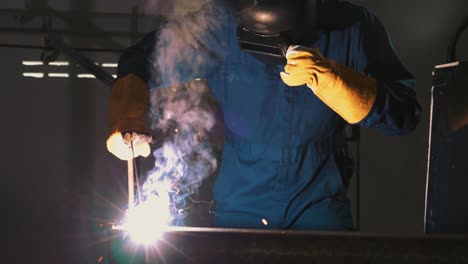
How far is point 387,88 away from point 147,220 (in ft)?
2.85

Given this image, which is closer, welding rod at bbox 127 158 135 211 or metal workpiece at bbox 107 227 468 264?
metal workpiece at bbox 107 227 468 264

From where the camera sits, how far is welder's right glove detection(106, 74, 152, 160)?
1818 millimetres

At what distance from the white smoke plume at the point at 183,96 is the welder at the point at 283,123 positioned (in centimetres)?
5

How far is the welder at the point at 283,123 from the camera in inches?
70.3

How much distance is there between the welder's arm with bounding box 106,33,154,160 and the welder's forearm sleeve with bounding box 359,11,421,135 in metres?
0.79

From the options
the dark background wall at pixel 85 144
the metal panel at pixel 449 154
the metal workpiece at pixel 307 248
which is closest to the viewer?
the metal workpiece at pixel 307 248

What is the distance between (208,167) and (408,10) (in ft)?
5.60

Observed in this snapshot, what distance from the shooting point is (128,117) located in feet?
6.03

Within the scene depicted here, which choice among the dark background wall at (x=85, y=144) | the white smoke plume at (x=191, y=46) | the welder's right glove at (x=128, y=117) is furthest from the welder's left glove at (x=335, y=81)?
the dark background wall at (x=85, y=144)

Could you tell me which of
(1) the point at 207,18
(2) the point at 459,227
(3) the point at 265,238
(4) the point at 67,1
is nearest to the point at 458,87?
(2) the point at 459,227

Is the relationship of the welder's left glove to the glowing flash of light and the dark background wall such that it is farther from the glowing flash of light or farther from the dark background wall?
the dark background wall

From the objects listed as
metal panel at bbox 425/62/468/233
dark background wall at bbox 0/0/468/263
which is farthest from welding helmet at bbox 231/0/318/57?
dark background wall at bbox 0/0/468/263

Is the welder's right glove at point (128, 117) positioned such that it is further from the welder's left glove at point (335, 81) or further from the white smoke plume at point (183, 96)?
the welder's left glove at point (335, 81)

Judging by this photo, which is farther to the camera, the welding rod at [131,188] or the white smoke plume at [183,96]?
the white smoke plume at [183,96]
